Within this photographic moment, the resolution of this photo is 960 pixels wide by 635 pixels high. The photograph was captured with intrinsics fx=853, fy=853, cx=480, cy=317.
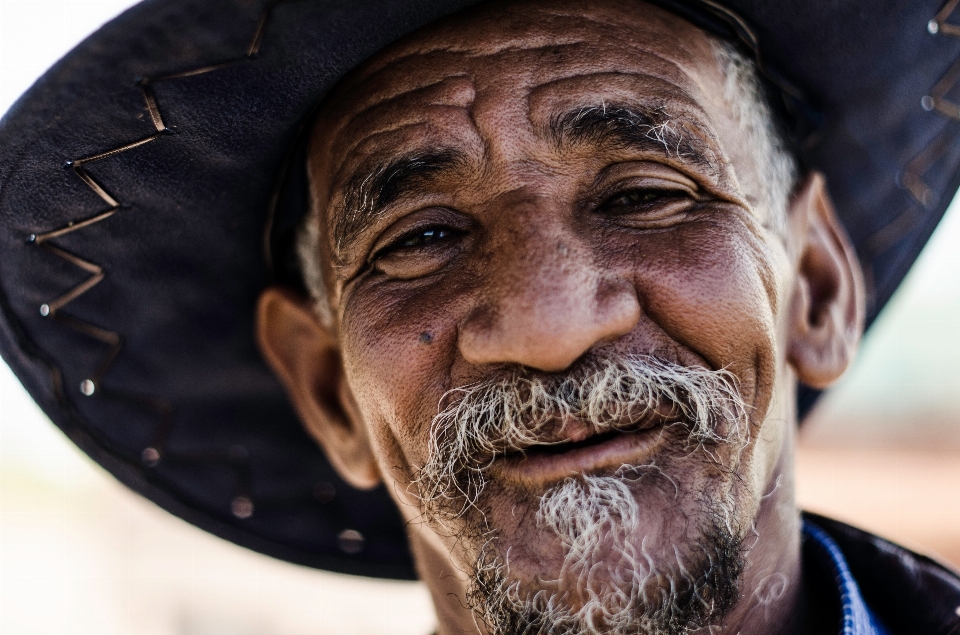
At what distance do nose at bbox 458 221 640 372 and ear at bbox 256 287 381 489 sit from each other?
81 cm

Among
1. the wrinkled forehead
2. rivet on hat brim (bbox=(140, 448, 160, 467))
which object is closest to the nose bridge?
the wrinkled forehead

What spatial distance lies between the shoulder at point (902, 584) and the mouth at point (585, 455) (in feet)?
3.12

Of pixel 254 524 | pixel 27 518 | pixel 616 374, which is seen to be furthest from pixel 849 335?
pixel 27 518

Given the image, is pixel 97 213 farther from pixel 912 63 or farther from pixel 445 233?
pixel 912 63

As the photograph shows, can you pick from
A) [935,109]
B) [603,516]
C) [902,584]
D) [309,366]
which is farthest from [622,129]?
[902,584]

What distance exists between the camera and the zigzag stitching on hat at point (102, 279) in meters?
1.80

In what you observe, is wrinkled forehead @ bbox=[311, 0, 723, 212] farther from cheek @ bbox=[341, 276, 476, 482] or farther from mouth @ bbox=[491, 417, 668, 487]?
mouth @ bbox=[491, 417, 668, 487]

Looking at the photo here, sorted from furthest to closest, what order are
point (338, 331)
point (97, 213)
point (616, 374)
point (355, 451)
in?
1. point (355, 451)
2. point (338, 331)
3. point (97, 213)
4. point (616, 374)

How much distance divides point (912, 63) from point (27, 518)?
11549 mm

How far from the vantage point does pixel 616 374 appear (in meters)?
1.60

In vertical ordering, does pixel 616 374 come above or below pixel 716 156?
below

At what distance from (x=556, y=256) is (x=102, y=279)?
A: 1.28 m

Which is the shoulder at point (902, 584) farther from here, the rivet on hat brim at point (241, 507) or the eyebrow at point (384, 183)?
the rivet on hat brim at point (241, 507)

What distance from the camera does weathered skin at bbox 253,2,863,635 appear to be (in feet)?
5.44
